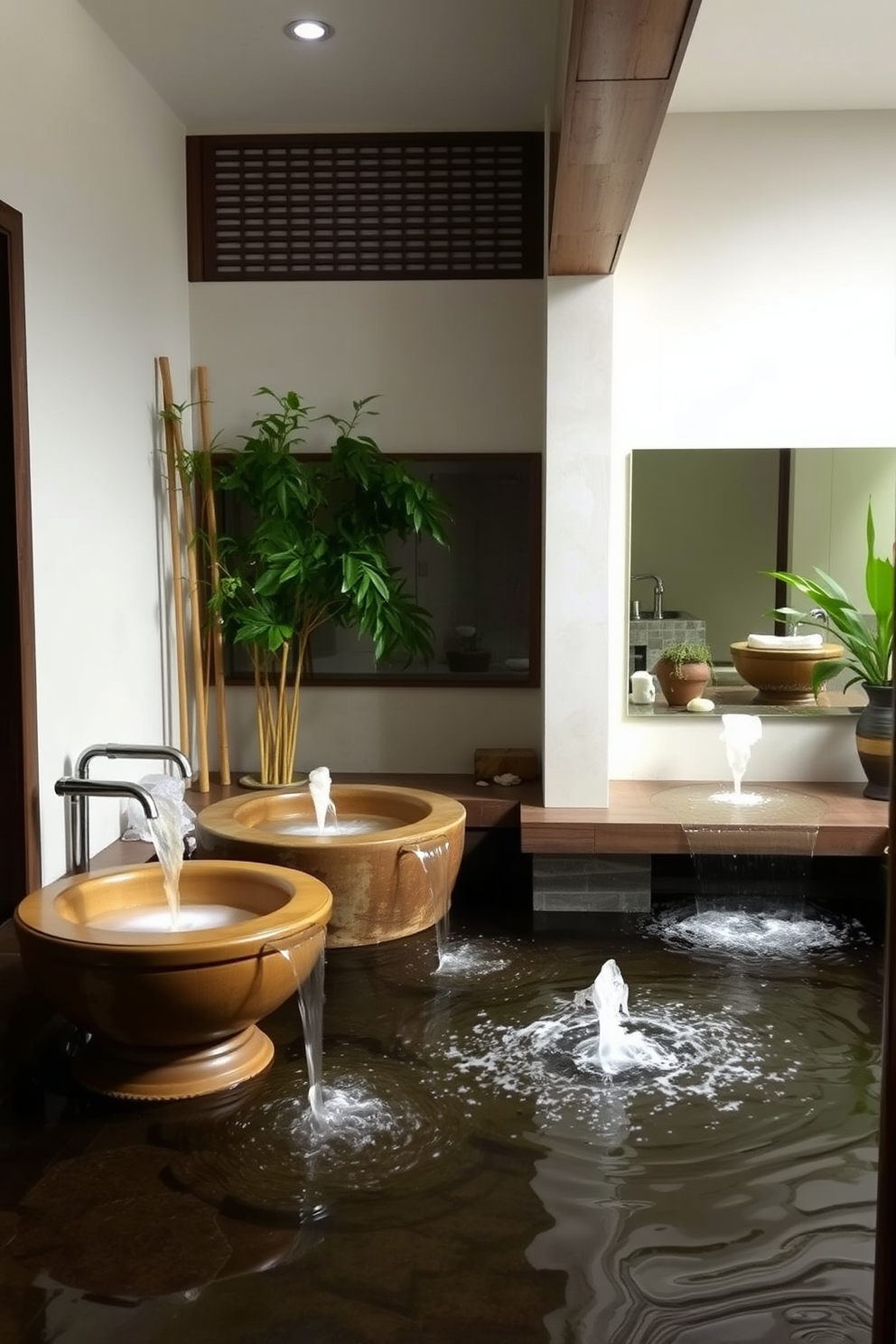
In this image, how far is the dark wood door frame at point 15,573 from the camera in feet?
11.8

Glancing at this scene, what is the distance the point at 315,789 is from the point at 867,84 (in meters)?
3.47

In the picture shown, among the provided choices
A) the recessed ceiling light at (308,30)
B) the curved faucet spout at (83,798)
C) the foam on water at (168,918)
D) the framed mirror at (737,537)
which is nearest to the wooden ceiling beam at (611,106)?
the recessed ceiling light at (308,30)

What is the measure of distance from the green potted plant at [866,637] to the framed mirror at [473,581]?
3.63 feet

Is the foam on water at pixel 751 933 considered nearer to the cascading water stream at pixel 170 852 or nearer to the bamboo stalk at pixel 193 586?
the cascading water stream at pixel 170 852

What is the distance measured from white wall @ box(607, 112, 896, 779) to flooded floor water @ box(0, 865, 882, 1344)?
Answer: 2412 millimetres

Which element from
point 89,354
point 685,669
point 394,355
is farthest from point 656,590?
point 89,354

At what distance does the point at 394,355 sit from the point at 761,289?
161cm

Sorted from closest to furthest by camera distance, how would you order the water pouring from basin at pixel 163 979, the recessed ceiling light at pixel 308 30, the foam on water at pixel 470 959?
the water pouring from basin at pixel 163 979 < the foam on water at pixel 470 959 < the recessed ceiling light at pixel 308 30

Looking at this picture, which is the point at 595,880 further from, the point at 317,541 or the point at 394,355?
the point at 394,355

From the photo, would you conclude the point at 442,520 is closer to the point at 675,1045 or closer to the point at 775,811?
the point at 775,811

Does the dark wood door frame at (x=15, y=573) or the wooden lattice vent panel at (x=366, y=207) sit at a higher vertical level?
the wooden lattice vent panel at (x=366, y=207)

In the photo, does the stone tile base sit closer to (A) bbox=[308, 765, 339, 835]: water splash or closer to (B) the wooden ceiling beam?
(A) bbox=[308, 765, 339, 835]: water splash

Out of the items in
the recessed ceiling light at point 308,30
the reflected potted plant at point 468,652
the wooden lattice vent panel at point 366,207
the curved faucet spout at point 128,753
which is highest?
the recessed ceiling light at point 308,30

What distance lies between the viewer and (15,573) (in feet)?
11.8
